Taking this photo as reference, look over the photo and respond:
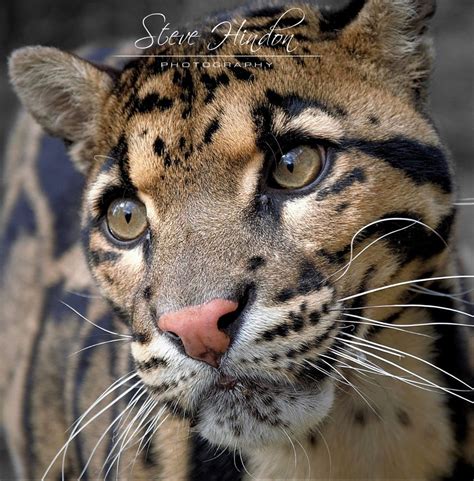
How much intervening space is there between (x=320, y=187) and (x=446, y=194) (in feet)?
1.64

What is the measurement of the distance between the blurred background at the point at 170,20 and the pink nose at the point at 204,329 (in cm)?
553

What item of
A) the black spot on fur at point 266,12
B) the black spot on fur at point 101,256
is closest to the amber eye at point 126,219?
the black spot on fur at point 101,256

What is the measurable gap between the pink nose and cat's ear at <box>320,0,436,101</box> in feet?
4.00

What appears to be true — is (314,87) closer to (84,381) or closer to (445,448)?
(445,448)

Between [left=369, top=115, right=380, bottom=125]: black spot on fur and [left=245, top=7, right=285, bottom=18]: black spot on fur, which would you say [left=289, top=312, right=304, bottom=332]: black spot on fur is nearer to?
[left=369, top=115, right=380, bottom=125]: black spot on fur

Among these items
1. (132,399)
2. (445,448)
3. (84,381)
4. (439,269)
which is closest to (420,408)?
(445,448)

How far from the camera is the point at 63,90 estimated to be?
4.52 m

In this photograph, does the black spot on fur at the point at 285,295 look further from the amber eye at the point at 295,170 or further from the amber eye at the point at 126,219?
the amber eye at the point at 126,219

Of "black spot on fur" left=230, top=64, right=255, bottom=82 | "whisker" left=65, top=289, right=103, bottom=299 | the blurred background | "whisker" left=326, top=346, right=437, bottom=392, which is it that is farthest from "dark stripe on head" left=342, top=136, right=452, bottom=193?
the blurred background

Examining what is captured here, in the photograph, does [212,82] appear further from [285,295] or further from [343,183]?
[285,295]

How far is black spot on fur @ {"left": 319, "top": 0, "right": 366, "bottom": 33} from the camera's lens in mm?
3947

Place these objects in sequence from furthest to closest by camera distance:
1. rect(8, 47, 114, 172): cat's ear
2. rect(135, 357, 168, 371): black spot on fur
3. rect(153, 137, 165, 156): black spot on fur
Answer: rect(8, 47, 114, 172): cat's ear, rect(153, 137, 165, 156): black spot on fur, rect(135, 357, 168, 371): black spot on fur

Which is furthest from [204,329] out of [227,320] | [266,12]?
[266,12]

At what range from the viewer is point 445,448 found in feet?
13.1
